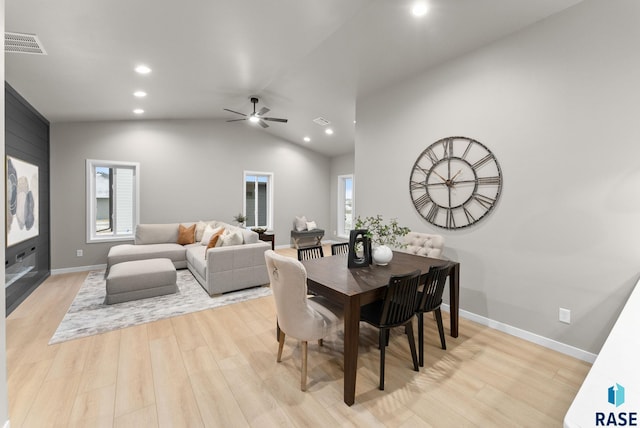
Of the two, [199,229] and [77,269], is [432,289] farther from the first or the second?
[77,269]

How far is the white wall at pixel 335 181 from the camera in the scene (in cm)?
810

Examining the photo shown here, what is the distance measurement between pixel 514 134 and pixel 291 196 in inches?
225

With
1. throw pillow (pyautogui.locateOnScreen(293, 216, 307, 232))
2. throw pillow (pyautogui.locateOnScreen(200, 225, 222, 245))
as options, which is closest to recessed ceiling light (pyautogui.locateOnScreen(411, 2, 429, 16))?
throw pillow (pyautogui.locateOnScreen(200, 225, 222, 245))

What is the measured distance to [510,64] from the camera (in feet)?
9.34

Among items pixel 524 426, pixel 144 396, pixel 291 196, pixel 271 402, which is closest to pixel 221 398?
pixel 271 402

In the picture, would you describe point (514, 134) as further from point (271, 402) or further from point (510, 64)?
point (271, 402)

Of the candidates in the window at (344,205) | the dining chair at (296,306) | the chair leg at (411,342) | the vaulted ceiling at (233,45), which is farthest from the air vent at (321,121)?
Answer: the chair leg at (411,342)

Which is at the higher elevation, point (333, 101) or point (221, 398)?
point (333, 101)

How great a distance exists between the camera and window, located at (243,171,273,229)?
23.9ft

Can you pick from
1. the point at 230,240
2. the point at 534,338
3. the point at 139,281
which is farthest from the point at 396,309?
the point at 139,281

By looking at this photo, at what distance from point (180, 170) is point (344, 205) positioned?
446 cm

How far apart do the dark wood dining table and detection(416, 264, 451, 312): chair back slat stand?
112mm

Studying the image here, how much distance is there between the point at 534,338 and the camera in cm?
274

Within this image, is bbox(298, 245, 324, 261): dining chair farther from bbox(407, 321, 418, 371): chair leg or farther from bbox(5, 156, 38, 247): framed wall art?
bbox(5, 156, 38, 247): framed wall art
